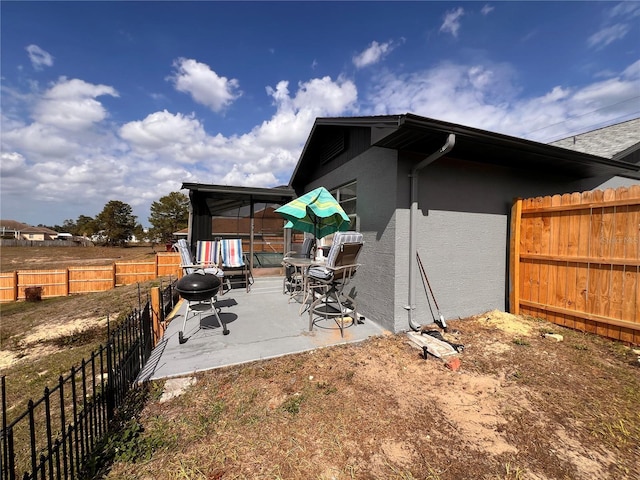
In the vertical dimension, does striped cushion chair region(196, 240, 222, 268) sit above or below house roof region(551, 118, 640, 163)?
below

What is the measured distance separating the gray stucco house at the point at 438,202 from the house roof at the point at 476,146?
14 millimetres

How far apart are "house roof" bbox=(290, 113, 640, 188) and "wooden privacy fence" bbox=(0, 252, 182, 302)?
33.5ft

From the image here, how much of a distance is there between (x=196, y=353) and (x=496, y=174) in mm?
5538

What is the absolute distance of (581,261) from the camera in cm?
383

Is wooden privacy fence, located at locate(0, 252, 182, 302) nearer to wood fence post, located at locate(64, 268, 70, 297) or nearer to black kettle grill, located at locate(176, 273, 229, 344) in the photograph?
wood fence post, located at locate(64, 268, 70, 297)

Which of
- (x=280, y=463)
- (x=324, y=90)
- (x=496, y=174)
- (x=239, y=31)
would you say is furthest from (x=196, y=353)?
(x=324, y=90)

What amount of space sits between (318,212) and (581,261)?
158 inches

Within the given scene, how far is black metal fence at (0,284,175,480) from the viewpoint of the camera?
1417 mm

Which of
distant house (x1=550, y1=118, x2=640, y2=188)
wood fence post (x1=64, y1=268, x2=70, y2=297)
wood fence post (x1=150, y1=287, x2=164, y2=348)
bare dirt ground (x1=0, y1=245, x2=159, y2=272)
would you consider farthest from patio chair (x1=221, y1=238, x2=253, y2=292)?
bare dirt ground (x1=0, y1=245, x2=159, y2=272)

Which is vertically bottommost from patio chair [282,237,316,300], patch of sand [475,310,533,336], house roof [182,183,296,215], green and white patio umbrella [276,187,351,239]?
patch of sand [475,310,533,336]

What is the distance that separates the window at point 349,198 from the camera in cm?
523

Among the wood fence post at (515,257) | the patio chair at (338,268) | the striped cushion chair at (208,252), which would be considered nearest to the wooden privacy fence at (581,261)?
the wood fence post at (515,257)

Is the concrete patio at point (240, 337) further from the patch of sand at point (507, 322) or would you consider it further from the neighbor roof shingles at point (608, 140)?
the neighbor roof shingles at point (608, 140)

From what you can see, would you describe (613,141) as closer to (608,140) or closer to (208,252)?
(608,140)
